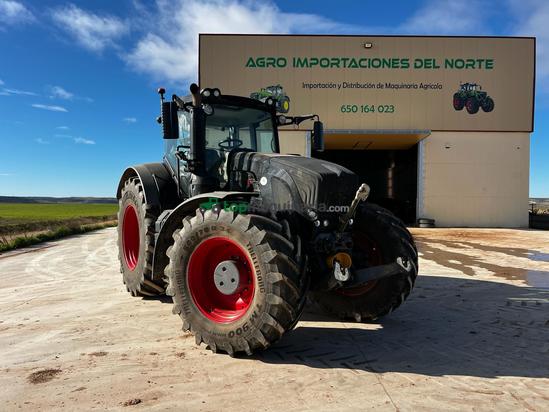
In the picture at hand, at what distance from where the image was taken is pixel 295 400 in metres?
3.19

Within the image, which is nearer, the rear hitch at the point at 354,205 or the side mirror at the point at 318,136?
the rear hitch at the point at 354,205

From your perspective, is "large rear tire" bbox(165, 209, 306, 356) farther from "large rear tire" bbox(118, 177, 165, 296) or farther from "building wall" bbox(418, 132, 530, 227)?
"building wall" bbox(418, 132, 530, 227)

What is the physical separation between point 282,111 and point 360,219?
2.18m

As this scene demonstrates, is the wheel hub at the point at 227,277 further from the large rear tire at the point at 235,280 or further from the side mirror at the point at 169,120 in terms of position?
the side mirror at the point at 169,120

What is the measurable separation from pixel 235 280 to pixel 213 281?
0.45 m

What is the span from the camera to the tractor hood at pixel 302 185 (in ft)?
14.3

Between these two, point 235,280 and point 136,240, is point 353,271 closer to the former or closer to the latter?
point 235,280

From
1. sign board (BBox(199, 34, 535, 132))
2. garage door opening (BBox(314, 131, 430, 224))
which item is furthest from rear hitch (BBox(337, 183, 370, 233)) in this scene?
sign board (BBox(199, 34, 535, 132))

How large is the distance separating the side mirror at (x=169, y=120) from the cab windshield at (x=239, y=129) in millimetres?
567

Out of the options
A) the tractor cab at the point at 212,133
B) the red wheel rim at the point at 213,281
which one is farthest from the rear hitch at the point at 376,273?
the tractor cab at the point at 212,133

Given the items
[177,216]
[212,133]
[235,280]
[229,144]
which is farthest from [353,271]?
[212,133]

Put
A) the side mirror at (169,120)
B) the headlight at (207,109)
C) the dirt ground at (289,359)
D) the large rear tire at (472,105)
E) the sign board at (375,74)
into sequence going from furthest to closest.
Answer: the large rear tire at (472,105)
the sign board at (375,74)
the headlight at (207,109)
the side mirror at (169,120)
the dirt ground at (289,359)

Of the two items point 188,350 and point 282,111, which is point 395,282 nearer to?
point 188,350

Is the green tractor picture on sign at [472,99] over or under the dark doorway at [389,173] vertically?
over
